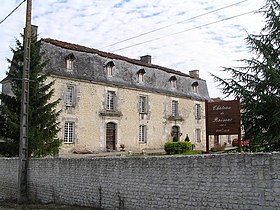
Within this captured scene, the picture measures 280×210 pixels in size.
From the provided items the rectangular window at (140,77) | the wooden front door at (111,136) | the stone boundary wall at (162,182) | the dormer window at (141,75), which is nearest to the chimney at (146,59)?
the dormer window at (141,75)

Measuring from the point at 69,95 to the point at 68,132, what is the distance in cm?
280

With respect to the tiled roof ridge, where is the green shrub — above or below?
below

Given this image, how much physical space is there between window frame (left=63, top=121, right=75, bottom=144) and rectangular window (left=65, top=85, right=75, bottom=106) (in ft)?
4.90

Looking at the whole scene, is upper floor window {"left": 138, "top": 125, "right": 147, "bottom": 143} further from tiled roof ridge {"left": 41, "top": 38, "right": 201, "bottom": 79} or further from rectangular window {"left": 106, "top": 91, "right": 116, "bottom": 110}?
tiled roof ridge {"left": 41, "top": 38, "right": 201, "bottom": 79}

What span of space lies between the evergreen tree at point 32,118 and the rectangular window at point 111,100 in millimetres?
11583

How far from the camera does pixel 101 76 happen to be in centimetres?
3023

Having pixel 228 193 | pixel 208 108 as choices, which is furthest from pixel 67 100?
pixel 228 193

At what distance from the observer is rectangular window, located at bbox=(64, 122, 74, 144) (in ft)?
89.9

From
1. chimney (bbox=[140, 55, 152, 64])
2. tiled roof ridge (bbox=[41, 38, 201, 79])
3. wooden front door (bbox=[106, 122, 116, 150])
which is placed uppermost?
chimney (bbox=[140, 55, 152, 64])

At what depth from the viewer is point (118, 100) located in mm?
31000

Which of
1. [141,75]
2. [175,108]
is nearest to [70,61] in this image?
[141,75]

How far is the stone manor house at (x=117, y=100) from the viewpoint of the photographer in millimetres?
27812

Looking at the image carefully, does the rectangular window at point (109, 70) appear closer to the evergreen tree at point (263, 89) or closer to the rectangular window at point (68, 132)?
the rectangular window at point (68, 132)

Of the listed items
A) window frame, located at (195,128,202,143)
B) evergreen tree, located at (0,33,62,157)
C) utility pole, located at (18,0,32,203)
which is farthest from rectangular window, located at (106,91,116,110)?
utility pole, located at (18,0,32,203)
